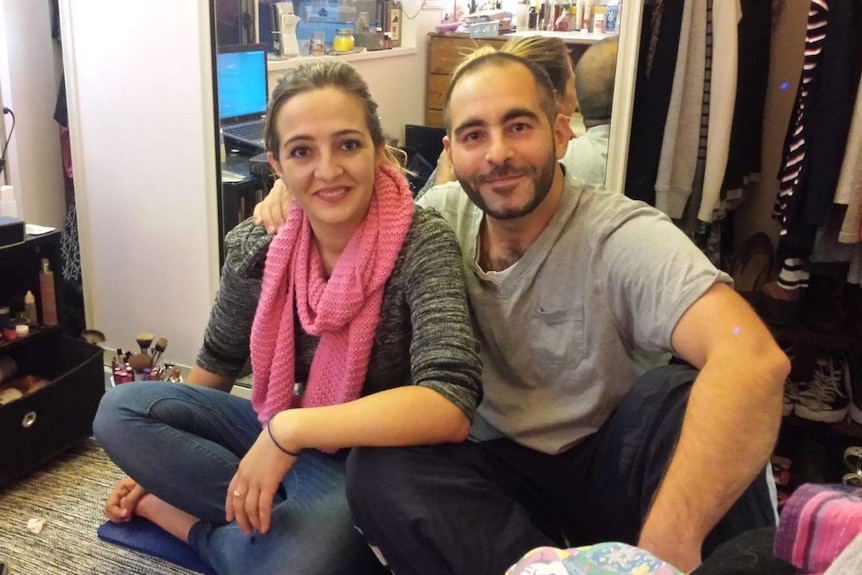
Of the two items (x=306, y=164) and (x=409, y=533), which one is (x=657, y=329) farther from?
(x=306, y=164)

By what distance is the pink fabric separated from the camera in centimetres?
47

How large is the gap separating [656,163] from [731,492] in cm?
110

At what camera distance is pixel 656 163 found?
6.15ft

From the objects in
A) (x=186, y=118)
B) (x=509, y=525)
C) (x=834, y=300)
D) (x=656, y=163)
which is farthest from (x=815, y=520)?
(x=186, y=118)

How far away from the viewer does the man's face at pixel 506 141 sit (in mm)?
1173

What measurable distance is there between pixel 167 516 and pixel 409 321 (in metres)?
0.61

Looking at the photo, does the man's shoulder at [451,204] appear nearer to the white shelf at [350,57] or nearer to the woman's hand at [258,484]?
the woman's hand at [258,484]

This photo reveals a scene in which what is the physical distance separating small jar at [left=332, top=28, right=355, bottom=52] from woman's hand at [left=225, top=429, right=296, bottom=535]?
155 cm

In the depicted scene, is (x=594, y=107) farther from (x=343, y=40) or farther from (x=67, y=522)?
(x=67, y=522)

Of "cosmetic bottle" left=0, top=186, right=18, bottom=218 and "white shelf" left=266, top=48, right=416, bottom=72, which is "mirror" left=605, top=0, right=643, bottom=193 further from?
"cosmetic bottle" left=0, top=186, right=18, bottom=218

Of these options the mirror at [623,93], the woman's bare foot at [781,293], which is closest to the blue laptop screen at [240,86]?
the mirror at [623,93]

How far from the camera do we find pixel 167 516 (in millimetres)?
1449

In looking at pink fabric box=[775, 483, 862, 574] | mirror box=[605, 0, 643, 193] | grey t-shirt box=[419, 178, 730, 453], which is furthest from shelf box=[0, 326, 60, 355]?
pink fabric box=[775, 483, 862, 574]

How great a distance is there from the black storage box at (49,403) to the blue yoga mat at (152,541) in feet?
1.17
